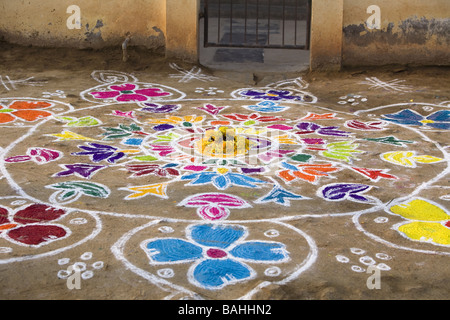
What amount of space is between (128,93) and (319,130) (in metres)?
2.39

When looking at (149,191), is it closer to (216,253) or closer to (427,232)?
(216,253)

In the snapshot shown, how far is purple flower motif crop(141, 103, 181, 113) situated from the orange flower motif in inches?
39.1

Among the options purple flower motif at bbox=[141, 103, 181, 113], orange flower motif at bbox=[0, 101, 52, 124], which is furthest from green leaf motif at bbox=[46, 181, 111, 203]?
purple flower motif at bbox=[141, 103, 181, 113]

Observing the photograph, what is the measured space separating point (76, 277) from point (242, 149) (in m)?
2.43

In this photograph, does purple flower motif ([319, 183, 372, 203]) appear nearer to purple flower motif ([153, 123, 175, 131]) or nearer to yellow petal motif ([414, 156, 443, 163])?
yellow petal motif ([414, 156, 443, 163])

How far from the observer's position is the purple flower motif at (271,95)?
281 inches

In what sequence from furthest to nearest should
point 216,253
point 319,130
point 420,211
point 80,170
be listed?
point 319,130 → point 80,170 → point 420,211 → point 216,253

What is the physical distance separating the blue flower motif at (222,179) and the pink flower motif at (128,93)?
2449 mm

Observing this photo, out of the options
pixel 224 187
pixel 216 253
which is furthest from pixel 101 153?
pixel 216 253

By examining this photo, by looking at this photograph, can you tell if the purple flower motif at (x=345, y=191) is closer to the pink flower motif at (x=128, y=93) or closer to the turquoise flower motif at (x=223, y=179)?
the turquoise flower motif at (x=223, y=179)

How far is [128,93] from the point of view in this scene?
7.21 m

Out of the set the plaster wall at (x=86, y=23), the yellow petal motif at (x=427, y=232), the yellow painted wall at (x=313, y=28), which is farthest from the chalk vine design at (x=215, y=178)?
the plaster wall at (x=86, y=23)
